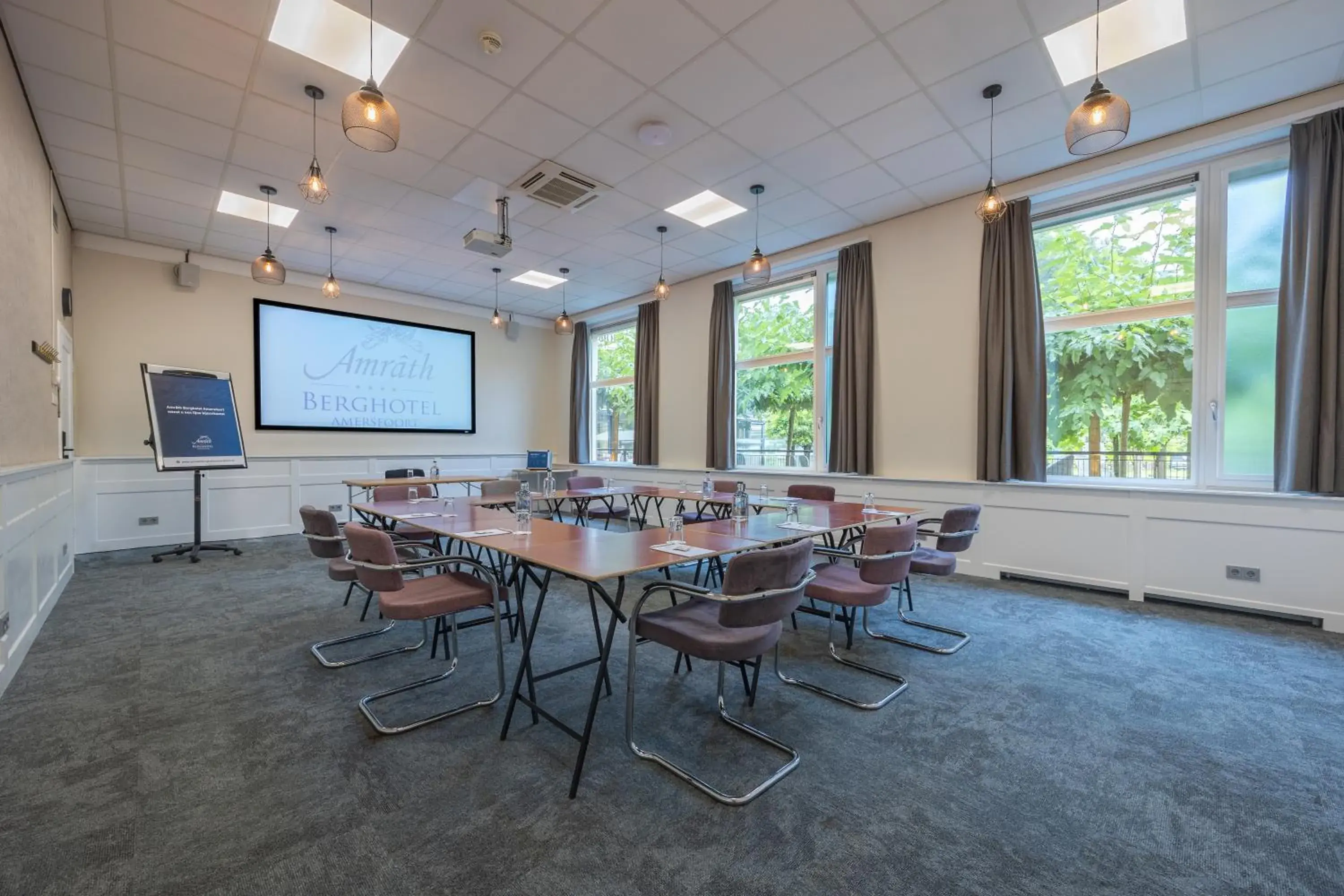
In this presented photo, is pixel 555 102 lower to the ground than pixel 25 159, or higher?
higher

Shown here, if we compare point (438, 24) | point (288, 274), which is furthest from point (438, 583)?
point (288, 274)

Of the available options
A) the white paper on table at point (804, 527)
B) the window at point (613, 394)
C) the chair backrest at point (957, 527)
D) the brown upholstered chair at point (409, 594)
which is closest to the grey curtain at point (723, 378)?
the window at point (613, 394)

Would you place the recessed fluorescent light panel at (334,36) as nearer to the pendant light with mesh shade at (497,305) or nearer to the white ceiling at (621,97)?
the white ceiling at (621,97)

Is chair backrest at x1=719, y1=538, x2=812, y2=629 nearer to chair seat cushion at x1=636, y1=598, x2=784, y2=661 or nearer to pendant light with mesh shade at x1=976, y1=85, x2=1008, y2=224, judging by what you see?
chair seat cushion at x1=636, y1=598, x2=784, y2=661

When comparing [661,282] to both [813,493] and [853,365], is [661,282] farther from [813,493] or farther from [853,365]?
[813,493]

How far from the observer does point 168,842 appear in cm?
162

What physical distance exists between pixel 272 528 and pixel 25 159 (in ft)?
14.4

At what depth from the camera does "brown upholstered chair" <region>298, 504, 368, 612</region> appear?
296 cm

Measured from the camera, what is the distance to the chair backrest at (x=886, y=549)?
2.64 m

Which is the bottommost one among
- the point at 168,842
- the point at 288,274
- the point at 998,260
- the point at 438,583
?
the point at 168,842

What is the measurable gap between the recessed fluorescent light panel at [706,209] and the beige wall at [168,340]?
188 inches

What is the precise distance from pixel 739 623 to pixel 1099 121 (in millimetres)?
2796

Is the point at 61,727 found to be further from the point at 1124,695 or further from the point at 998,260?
the point at 998,260

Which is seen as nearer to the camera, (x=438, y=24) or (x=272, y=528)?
(x=438, y=24)
